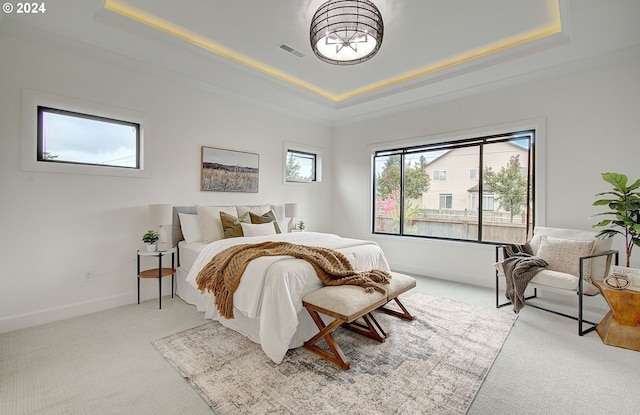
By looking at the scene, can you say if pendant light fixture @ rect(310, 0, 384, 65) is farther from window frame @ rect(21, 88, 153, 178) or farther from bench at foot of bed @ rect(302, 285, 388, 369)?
window frame @ rect(21, 88, 153, 178)

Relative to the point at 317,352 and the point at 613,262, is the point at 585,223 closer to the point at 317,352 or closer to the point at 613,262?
the point at 613,262

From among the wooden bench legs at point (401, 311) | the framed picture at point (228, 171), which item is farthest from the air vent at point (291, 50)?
the wooden bench legs at point (401, 311)

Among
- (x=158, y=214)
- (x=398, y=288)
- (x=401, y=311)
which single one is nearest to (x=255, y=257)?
(x=398, y=288)

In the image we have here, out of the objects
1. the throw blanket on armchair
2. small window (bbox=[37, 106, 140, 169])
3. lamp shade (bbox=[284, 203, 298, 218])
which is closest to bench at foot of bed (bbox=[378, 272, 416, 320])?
the throw blanket on armchair

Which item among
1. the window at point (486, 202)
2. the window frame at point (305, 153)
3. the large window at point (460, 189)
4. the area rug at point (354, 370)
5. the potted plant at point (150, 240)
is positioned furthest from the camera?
the window frame at point (305, 153)

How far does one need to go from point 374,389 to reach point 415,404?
25 centimetres

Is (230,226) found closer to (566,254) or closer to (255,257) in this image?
(255,257)

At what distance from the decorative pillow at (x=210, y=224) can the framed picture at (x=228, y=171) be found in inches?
18.3

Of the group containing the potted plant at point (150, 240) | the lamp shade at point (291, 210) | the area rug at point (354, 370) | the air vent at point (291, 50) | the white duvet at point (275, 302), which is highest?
the air vent at point (291, 50)

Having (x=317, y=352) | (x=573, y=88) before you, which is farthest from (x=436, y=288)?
(x=573, y=88)

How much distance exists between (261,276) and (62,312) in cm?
229

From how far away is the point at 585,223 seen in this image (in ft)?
11.1

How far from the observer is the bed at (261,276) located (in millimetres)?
2197

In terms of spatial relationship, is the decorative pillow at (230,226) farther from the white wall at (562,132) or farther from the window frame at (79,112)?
the white wall at (562,132)
